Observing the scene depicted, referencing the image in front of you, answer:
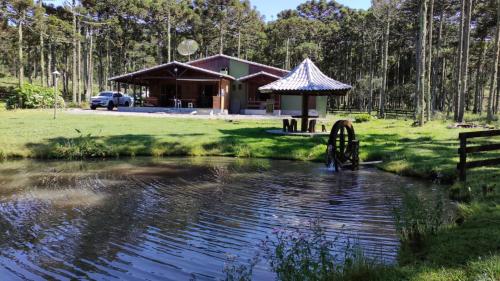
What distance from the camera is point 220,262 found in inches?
250

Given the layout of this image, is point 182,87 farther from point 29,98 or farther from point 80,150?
point 80,150

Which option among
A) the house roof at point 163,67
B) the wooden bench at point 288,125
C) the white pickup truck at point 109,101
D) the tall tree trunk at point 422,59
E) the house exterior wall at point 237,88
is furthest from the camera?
the house exterior wall at point 237,88

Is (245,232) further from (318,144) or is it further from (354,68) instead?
(354,68)

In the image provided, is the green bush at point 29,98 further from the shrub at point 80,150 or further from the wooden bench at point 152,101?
the shrub at point 80,150

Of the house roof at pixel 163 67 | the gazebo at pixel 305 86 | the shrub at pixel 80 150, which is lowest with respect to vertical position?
the shrub at pixel 80 150

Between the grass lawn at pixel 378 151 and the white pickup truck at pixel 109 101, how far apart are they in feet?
56.6

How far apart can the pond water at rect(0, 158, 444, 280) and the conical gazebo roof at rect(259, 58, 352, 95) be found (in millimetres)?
8799

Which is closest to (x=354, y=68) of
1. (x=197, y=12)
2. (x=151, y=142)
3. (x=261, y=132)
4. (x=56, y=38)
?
(x=197, y=12)

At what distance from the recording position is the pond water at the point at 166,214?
635 centimetres

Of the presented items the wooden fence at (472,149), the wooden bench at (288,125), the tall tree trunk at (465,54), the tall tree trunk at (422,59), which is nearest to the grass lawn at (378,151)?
the wooden fence at (472,149)

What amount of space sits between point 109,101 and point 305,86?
24.3 meters

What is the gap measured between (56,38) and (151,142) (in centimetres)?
3567

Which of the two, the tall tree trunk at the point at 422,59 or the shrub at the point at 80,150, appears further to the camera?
the tall tree trunk at the point at 422,59

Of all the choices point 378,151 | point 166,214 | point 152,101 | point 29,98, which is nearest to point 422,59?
point 378,151
